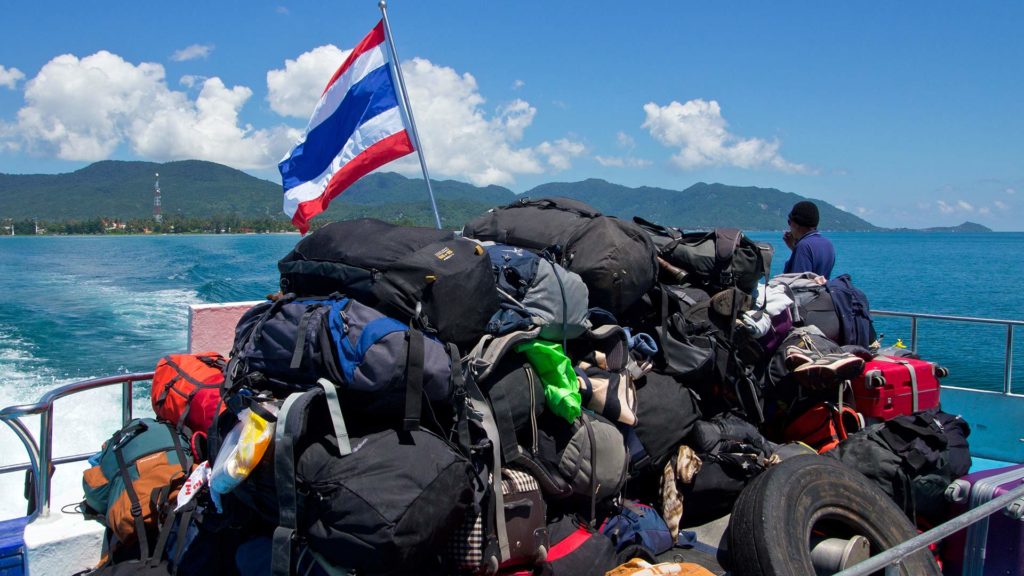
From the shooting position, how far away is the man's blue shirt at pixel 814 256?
5.71 metres

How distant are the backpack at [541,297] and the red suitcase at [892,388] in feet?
6.81

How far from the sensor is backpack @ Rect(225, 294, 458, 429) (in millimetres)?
2670

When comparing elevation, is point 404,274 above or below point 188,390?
above

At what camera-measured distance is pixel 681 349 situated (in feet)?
13.0

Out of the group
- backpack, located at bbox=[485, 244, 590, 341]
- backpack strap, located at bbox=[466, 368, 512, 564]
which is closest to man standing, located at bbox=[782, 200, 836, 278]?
backpack, located at bbox=[485, 244, 590, 341]

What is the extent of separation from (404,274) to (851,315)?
3366 mm

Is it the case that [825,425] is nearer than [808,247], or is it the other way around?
[825,425]

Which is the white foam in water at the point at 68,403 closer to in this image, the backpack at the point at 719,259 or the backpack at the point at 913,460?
the backpack at the point at 719,259

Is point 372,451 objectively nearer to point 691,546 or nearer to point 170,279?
point 691,546

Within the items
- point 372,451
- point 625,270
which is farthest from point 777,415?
point 372,451

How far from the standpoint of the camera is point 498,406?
3076 mm

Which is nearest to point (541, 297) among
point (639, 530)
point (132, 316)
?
point (639, 530)

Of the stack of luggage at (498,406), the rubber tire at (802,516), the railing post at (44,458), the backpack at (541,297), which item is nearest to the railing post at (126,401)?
the stack of luggage at (498,406)

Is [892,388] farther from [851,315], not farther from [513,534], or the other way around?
[513,534]
